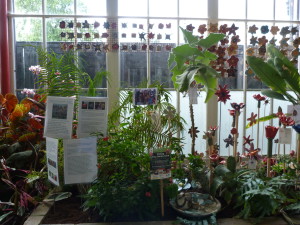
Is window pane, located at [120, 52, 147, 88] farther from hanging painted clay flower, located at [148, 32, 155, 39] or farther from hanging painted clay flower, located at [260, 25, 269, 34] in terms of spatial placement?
hanging painted clay flower, located at [260, 25, 269, 34]

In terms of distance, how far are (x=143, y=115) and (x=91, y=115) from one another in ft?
2.47

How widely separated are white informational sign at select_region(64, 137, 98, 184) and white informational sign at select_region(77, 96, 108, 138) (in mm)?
78

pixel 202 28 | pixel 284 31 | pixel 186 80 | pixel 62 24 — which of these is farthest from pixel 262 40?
pixel 62 24

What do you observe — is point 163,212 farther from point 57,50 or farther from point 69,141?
point 57,50

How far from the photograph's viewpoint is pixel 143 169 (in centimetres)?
188

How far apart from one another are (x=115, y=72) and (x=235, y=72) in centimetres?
140

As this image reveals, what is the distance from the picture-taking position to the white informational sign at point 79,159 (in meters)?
1.76

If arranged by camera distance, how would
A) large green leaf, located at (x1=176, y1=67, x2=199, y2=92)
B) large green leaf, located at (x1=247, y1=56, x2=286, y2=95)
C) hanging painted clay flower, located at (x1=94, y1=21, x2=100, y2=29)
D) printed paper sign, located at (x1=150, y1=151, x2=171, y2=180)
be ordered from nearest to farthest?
1. printed paper sign, located at (x1=150, y1=151, x2=171, y2=180)
2. large green leaf, located at (x1=176, y1=67, x2=199, y2=92)
3. large green leaf, located at (x1=247, y1=56, x2=286, y2=95)
4. hanging painted clay flower, located at (x1=94, y1=21, x2=100, y2=29)

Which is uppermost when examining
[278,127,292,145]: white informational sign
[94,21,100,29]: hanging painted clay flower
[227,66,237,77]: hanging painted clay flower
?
[94,21,100,29]: hanging painted clay flower

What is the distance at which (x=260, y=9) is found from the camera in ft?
10.9

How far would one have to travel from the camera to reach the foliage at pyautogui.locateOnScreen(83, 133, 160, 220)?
1671 millimetres

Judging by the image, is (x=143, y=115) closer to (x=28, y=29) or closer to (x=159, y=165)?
(x=159, y=165)

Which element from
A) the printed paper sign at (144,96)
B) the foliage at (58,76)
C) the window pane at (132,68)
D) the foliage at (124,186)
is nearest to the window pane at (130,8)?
the window pane at (132,68)

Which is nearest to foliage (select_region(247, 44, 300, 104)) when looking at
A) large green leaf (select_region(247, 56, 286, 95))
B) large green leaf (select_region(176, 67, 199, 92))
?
large green leaf (select_region(247, 56, 286, 95))
